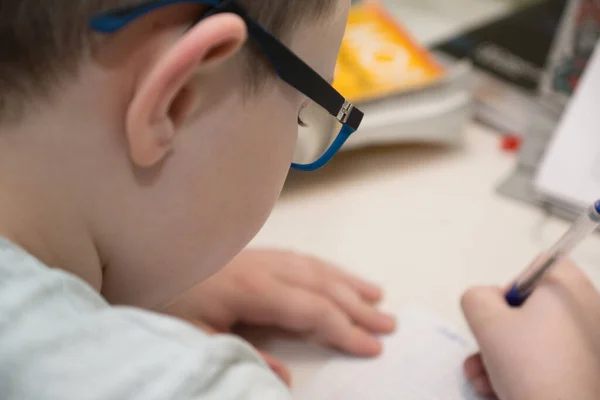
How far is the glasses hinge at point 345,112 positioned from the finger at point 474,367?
20 centimetres

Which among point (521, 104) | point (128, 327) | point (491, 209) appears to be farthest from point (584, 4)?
point (128, 327)

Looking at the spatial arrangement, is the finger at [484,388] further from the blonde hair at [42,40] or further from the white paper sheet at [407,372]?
the blonde hair at [42,40]

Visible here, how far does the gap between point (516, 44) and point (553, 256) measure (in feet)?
1.47

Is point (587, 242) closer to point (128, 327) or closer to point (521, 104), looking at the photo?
point (521, 104)

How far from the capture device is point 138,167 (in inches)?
11.7

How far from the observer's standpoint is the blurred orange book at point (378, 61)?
65 cm

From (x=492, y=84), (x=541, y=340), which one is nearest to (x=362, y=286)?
(x=541, y=340)

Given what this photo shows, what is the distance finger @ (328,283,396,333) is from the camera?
485 millimetres

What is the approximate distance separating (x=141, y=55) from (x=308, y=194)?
14.3 inches

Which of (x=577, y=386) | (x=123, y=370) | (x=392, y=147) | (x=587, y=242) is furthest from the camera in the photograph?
(x=392, y=147)

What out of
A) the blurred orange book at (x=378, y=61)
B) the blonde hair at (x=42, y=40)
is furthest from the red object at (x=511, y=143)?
the blonde hair at (x=42, y=40)

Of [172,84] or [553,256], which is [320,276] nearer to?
[553,256]

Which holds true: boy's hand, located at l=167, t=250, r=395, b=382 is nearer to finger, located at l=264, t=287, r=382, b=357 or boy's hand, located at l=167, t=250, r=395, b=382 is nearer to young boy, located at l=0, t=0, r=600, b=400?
finger, located at l=264, t=287, r=382, b=357

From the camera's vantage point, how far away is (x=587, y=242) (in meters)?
0.58
